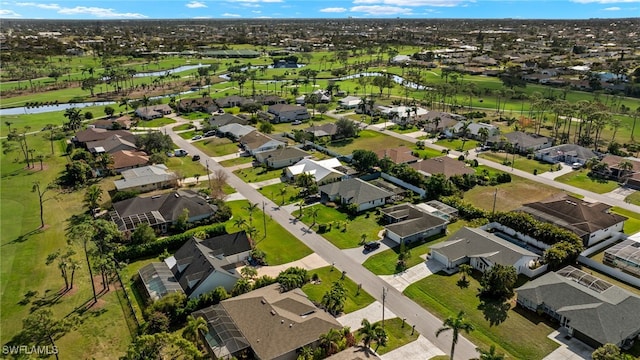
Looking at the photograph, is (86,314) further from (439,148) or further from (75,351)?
(439,148)

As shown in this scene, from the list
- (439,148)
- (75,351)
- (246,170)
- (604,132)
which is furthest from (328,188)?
(604,132)

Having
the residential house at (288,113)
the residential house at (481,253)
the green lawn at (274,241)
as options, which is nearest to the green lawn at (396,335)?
the residential house at (481,253)

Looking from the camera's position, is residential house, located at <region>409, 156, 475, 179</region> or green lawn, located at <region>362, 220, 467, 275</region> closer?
green lawn, located at <region>362, 220, 467, 275</region>

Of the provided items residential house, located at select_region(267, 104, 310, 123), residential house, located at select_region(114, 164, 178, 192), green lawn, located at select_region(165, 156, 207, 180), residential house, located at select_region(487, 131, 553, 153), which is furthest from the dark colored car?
residential house, located at select_region(267, 104, 310, 123)

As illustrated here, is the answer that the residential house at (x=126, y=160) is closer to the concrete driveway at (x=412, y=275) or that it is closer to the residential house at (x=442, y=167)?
the residential house at (x=442, y=167)

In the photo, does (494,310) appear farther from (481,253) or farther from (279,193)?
(279,193)

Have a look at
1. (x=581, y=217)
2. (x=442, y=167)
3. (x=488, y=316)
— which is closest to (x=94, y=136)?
(x=442, y=167)

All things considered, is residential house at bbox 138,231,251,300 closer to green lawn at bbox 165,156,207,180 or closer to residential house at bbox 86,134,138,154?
green lawn at bbox 165,156,207,180
